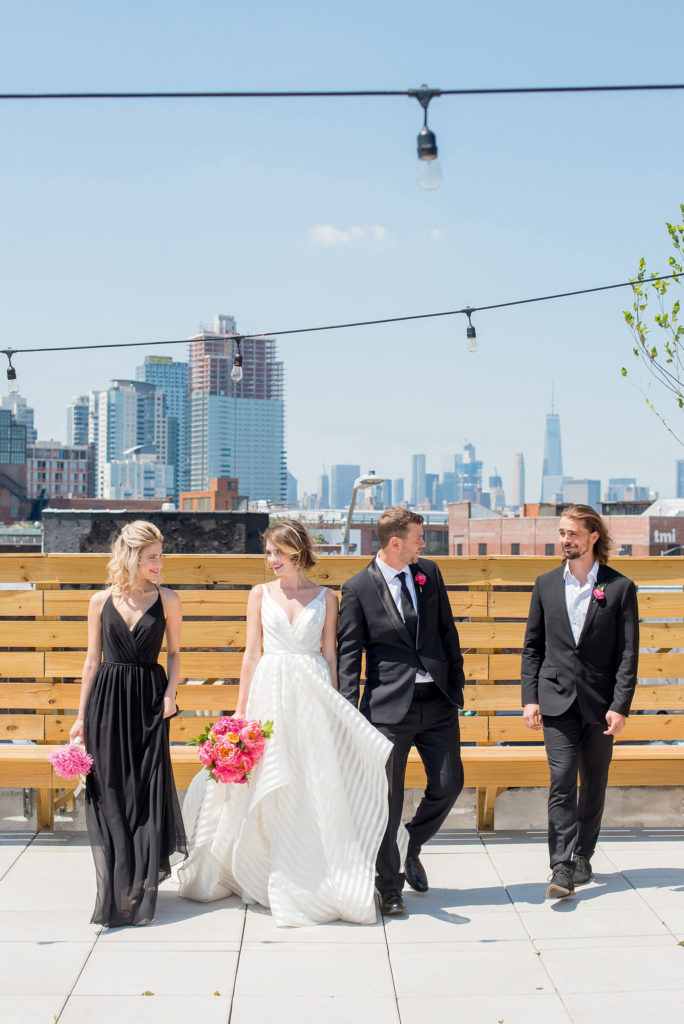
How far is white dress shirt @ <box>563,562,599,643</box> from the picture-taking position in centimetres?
529

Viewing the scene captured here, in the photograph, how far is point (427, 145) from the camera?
6.21 metres

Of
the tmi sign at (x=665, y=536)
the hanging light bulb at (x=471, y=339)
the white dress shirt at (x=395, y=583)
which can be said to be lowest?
the tmi sign at (x=665, y=536)

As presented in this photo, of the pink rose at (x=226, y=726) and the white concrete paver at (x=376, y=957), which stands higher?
the pink rose at (x=226, y=726)

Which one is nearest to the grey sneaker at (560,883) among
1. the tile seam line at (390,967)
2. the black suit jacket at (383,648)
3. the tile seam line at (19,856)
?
the tile seam line at (390,967)

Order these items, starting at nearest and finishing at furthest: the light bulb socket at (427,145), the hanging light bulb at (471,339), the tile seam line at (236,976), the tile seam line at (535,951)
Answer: the tile seam line at (236,976), the tile seam line at (535,951), the light bulb socket at (427,145), the hanging light bulb at (471,339)

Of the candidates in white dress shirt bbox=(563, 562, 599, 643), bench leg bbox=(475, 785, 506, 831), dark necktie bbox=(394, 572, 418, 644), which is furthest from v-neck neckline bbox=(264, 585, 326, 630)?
bench leg bbox=(475, 785, 506, 831)

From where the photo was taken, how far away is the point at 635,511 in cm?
10469

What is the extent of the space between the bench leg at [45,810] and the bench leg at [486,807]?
8.67ft

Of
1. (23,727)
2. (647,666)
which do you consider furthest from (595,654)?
(23,727)

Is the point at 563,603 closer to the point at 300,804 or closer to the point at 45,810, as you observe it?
the point at 300,804

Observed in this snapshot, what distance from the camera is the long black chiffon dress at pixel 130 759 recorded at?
4977mm

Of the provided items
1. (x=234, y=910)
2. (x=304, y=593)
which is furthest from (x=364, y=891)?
(x=304, y=593)

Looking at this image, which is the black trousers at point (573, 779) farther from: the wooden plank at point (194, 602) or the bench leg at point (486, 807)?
the wooden plank at point (194, 602)

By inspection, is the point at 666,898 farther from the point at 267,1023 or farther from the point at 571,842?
the point at 267,1023
